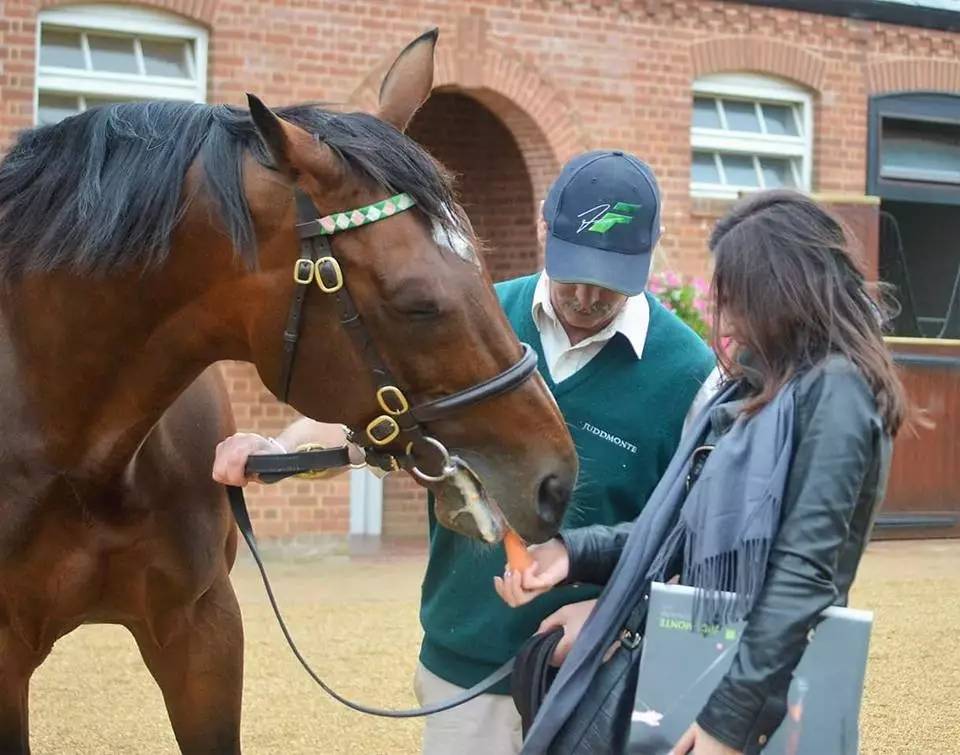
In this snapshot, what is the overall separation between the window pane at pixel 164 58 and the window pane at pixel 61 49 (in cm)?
43

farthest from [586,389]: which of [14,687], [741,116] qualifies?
[741,116]

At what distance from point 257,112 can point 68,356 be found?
28.8 inches

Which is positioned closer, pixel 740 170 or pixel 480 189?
pixel 740 170

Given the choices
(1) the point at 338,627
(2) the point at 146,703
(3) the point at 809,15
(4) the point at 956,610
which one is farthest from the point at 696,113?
(2) the point at 146,703

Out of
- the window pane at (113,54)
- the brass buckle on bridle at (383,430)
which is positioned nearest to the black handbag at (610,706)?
the brass buckle on bridle at (383,430)

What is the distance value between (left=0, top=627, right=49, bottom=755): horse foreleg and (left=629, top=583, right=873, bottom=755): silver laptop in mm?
1662

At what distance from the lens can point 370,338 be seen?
2385mm

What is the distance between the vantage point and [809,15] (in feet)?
36.7

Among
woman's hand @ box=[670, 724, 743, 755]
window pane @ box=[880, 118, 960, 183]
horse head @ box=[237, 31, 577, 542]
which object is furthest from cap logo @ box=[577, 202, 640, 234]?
window pane @ box=[880, 118, 960, 183]

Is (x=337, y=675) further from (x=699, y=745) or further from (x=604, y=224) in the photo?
(x=699, y=745)

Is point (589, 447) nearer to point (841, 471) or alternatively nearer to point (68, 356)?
point (841, 471)

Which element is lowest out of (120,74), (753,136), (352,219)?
(352,219)

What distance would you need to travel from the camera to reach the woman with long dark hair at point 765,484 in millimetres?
1997

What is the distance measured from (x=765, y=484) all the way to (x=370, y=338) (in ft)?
2.50
